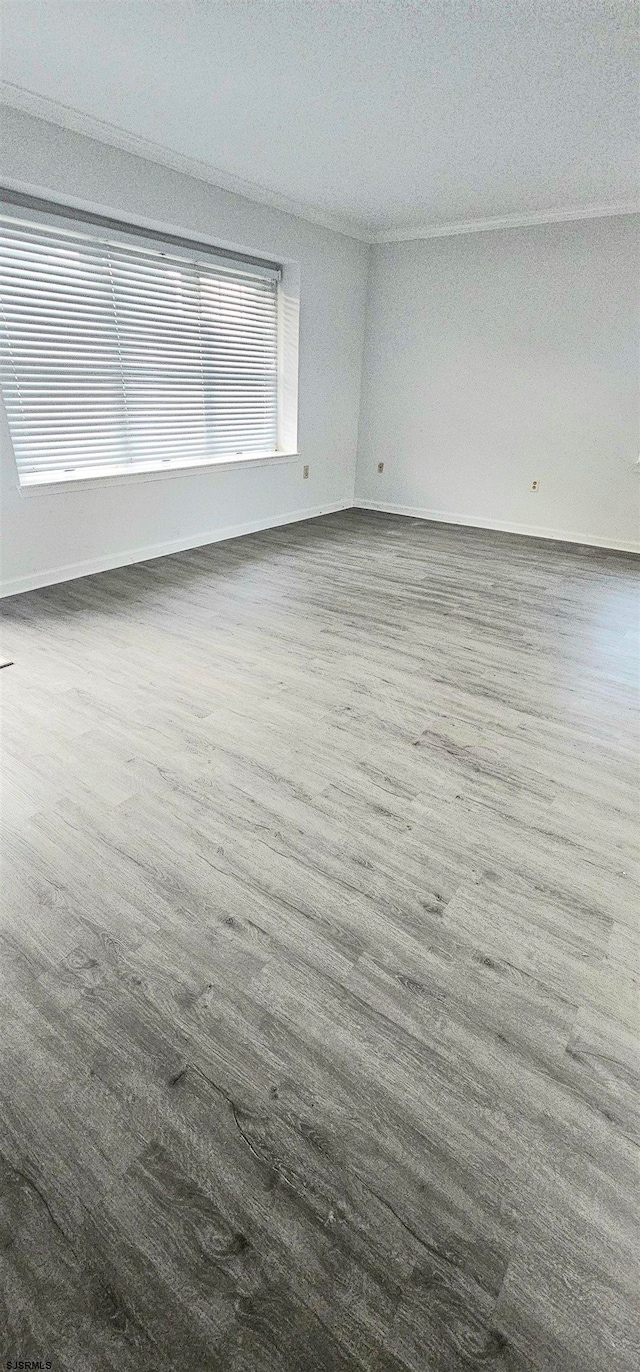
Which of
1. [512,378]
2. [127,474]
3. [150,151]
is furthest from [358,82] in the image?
[512,378]

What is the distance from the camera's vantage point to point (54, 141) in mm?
2938

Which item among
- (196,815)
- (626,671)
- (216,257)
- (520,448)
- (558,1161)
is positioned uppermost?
(216,257)

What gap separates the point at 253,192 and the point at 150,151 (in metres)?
0.88

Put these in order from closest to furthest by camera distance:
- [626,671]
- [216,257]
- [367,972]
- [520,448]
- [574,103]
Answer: [367,972] → [574,103] → [626,671] → [216,257] → [520,448]

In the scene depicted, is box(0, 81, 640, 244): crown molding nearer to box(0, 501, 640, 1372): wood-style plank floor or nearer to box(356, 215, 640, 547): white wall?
box(356, 215, 640, 547): white wall

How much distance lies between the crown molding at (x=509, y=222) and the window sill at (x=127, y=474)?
2.07 m

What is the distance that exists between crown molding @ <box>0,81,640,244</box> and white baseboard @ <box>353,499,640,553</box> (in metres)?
2.13

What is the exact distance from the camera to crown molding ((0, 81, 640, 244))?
9.16 ft

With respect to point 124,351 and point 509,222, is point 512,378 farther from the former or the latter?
point 124,351

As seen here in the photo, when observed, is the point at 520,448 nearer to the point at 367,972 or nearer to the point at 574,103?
the point at 574,103

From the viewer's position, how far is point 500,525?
17.6 feet

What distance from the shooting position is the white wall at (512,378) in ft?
14.4

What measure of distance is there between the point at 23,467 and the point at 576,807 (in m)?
3.32

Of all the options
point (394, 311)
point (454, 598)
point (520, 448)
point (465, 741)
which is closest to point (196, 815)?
point (465, 741)
